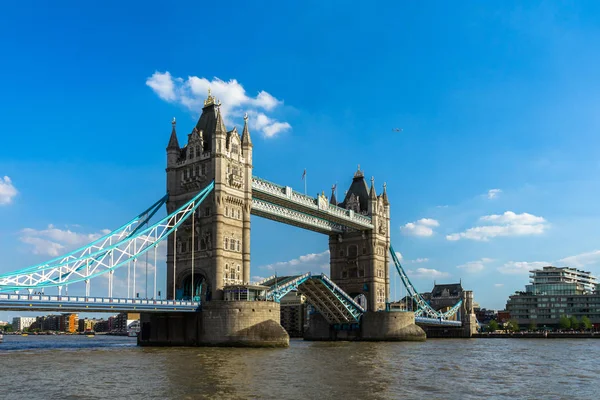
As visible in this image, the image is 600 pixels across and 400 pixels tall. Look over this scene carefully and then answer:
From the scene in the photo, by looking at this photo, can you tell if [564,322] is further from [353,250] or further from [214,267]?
[214,267]

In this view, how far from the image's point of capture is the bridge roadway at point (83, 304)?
56031 millimetres

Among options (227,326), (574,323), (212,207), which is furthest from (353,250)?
(574,323)

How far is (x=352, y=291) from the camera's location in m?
111

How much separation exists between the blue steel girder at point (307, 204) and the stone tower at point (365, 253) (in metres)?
2.18

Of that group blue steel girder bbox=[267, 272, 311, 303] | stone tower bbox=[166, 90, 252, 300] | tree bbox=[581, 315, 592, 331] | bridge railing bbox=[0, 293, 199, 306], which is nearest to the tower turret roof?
blue steel girder bbox=[267, 272, 311, 303]

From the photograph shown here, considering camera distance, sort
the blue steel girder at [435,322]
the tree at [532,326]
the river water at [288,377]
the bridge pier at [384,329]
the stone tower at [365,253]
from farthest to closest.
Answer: the tree at [532,326] < the blue steel girder at [435,322] < the stone tower at [365,253] < the bridge pier at [384,329] < the river water at [288,377]

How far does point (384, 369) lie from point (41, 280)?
30.4 metres

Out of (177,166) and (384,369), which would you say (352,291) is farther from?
(384,369)

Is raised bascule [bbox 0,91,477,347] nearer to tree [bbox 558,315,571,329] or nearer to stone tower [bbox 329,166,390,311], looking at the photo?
stone tower [bbox 329,166,390,311]

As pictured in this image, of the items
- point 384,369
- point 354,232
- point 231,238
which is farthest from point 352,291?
point 384,369

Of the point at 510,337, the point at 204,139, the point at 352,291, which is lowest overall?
the point at 510,337

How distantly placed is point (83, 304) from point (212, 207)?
19340 millimetres

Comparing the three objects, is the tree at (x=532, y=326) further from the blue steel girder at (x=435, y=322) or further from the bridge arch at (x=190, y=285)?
the bridge arch at (x=190, y=285)

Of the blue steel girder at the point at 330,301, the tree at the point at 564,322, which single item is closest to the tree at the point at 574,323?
the tree at the point at 564,322
